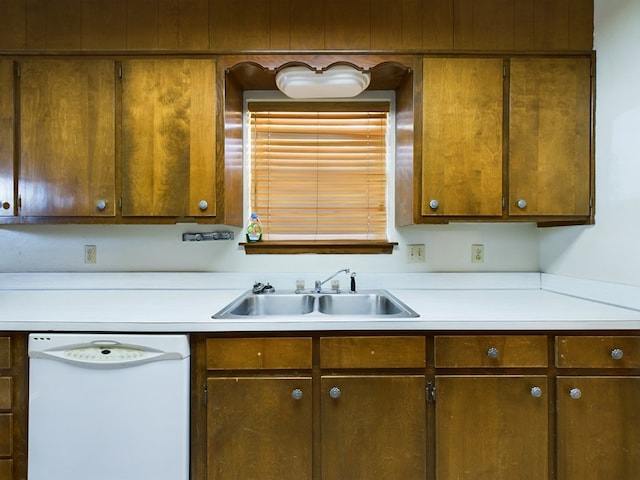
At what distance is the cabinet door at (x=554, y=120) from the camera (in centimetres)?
165

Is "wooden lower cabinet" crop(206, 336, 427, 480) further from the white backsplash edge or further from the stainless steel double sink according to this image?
the white backsplash edge

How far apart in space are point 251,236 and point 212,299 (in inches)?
17.5

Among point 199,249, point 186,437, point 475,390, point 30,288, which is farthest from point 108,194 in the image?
point 475,390

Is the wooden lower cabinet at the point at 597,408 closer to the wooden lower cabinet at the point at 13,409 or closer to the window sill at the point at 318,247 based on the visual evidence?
the window sill at the point at 318,247

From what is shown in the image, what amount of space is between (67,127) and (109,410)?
1.32 meters

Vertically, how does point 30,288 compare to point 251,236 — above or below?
below

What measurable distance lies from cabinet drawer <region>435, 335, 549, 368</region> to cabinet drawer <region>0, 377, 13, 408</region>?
1662 mm

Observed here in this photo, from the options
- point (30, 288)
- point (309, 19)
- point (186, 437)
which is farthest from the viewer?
point (30, 288)

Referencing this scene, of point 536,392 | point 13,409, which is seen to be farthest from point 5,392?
point 536,392

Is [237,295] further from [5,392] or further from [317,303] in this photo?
[5,392]

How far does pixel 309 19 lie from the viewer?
1.65 meters

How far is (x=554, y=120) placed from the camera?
5.42ft

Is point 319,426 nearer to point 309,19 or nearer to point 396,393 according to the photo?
point 396,393

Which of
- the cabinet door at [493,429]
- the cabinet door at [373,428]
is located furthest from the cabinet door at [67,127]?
the cabinet door at [493,429]
